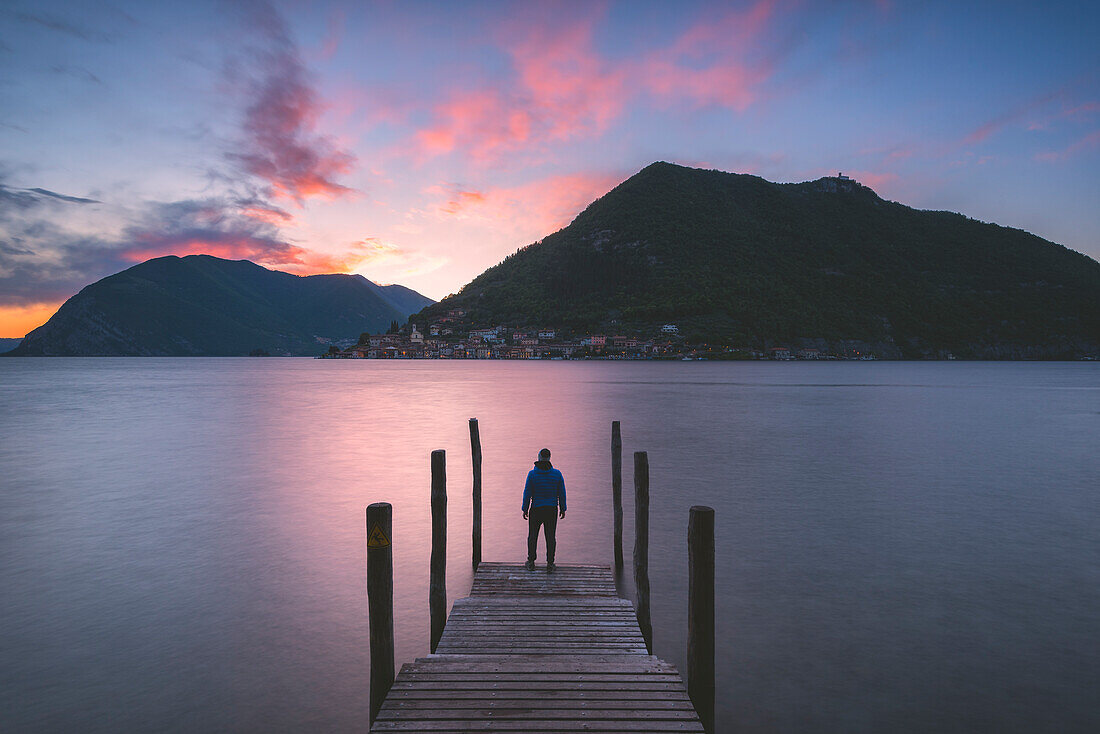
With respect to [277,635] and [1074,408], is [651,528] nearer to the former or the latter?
[277,635]

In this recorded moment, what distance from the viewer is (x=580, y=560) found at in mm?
14062

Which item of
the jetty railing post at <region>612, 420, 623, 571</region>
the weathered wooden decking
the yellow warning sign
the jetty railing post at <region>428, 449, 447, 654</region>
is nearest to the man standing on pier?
the jetty railing post at <region>428, 449, 447, 654</region>

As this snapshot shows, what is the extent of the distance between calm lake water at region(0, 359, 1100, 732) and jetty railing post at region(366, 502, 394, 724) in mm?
2314

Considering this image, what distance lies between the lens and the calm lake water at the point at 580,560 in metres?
8.10

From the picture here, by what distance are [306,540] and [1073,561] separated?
20.3 metres

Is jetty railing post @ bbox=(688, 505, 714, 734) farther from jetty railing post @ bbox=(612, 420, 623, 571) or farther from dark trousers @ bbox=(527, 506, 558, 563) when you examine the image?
jetty railing post @ bbox=(612, 420, 623, 571)

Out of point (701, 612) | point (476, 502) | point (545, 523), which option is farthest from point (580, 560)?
point (701, 612)

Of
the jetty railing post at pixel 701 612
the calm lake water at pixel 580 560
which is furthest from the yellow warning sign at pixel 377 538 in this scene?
the calm lake water at pixel 580 560

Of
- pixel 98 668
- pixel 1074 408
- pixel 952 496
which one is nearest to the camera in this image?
pixel 98 668

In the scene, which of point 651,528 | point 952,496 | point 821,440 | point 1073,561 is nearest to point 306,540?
point 651,528

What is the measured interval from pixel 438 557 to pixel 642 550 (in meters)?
3.22

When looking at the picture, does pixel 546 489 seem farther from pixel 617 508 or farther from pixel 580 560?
pixel 580 560

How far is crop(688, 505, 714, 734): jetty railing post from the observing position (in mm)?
5820

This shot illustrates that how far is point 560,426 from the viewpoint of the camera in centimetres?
4169
